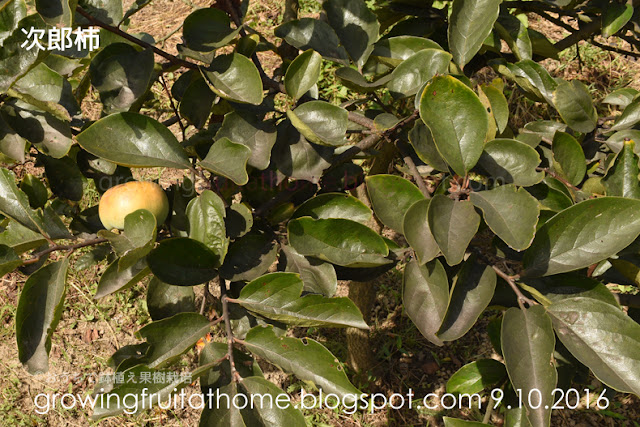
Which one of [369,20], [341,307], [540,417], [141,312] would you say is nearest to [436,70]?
[369,20]

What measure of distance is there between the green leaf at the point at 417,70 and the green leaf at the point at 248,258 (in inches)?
14.5

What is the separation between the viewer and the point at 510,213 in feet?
2.76

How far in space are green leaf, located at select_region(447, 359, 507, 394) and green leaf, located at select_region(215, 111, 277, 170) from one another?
1.93 ft

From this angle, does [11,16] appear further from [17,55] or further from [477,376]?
[477,376]

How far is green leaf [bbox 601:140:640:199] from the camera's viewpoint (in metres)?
0.96

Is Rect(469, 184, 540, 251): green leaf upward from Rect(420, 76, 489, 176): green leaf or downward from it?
downward

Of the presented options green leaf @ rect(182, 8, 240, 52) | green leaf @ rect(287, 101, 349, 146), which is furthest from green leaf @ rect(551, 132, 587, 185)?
green leaf @ rect(182, 8, 240, 52)

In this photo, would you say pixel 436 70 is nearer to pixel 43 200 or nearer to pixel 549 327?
pixel 549 327

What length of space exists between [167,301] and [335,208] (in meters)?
0.36

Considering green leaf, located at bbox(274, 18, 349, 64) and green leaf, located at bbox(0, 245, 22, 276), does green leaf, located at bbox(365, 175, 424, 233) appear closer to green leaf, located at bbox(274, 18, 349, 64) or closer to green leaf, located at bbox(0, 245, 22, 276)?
green leaf, located at bbox(274, 18, 349, 64)

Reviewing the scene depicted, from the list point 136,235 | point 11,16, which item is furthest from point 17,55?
point 136,235

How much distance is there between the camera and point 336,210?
1.03 metres

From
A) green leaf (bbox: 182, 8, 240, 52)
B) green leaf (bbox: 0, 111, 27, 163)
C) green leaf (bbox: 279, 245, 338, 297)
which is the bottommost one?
green leaf (bbox: 279, 245, 338, 297)

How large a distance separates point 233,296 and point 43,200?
43 centimetres
